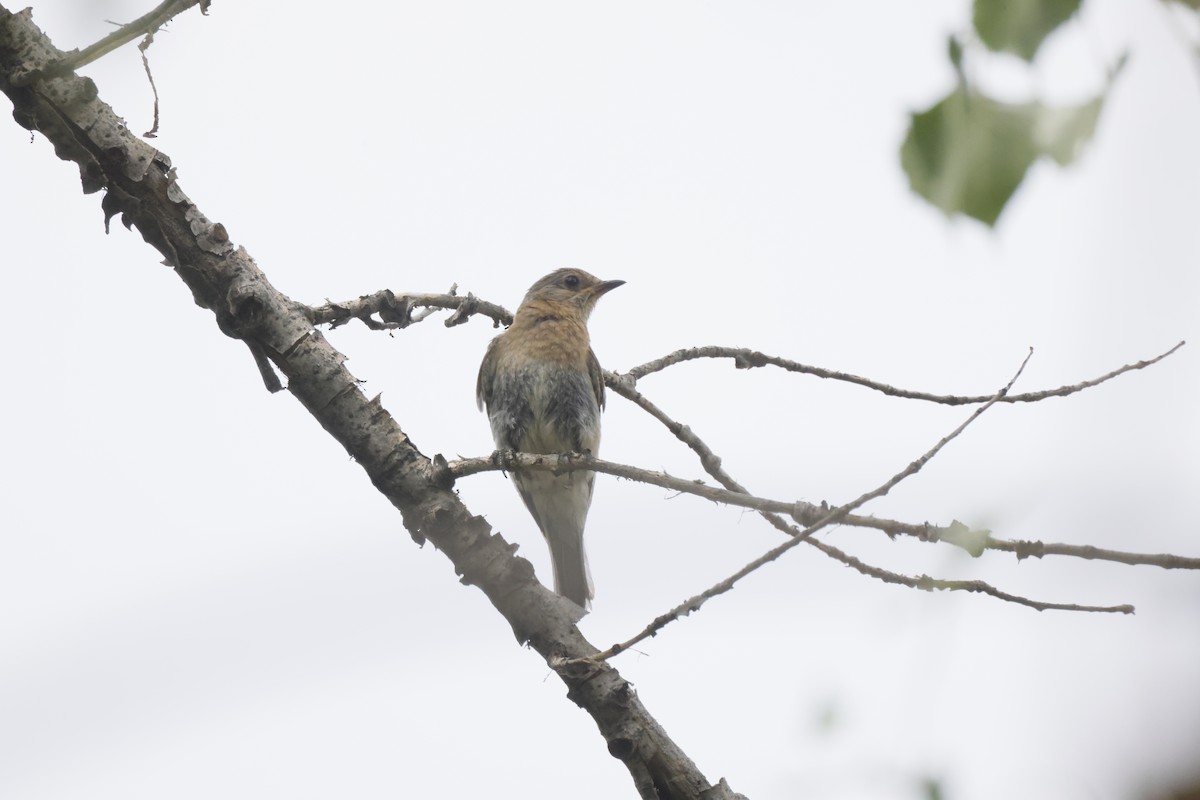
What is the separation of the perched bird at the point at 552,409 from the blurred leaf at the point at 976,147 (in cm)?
605

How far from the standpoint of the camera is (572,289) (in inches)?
378

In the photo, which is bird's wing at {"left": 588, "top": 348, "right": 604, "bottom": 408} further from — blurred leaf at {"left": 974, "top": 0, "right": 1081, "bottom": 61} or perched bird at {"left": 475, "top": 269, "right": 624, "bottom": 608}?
blurred leaf at {"left": 974, "top": 0, "right": 1081, "bottom": 61}

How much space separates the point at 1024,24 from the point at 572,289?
813 cm

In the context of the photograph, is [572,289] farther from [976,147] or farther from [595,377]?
[976,147]

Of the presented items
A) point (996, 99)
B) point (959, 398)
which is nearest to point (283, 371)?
point (959, 398)

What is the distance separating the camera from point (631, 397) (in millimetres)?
4848

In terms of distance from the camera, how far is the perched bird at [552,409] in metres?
8.01

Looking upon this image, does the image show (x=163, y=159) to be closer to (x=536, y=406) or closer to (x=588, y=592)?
(x=536, y=406)

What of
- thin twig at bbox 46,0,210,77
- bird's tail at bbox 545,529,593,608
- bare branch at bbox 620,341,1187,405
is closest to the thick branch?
thin twig at bbox 46,0,210,77

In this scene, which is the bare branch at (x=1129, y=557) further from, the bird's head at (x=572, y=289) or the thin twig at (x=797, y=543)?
the bird's head at (x=572, y=289)

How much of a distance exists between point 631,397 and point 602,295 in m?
4.86

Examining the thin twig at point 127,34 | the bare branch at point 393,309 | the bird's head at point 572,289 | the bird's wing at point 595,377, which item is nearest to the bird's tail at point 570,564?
the bird's wing at point 595,377

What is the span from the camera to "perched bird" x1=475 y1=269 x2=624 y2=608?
8008 mm

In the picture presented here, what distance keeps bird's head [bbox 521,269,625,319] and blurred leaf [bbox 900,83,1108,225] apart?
749 cm
